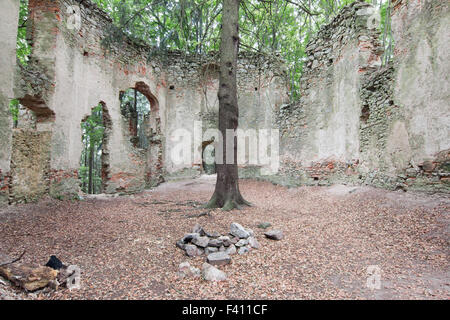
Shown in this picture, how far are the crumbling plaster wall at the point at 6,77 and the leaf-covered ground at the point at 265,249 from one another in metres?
0.80

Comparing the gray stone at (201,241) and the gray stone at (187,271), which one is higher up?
the gray stone at (201,241)

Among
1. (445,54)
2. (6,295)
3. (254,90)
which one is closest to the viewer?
(6,295)

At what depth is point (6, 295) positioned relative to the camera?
5.45 feet

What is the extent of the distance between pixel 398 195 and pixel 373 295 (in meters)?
3.73

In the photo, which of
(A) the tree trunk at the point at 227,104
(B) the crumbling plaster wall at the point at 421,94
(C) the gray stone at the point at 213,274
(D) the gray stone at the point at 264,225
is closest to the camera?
(C) the gray stone at the point at 213,274

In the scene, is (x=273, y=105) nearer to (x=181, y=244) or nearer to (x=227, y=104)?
(x=227, y=104)

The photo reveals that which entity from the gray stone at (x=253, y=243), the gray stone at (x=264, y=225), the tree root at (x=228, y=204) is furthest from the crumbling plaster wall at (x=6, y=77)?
the gray stone at (x=264, y=225)

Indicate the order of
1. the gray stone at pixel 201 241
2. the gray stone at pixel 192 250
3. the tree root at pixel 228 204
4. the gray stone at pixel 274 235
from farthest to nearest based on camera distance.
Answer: the tree root at pixel 228 204 < the gray stone at pixel 274 235 < the gray stone at pixel 201 241 < the gray stone at pixel 192 250

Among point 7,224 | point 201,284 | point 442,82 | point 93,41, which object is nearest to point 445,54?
point 442,82

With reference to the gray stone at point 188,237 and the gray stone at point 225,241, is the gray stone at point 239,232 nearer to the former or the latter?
the gray stone at point 225,241

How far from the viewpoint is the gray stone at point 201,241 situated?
2.87 meters

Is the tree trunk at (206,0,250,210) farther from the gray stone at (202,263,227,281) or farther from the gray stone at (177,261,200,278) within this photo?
the gray stone at (202,263,227,281)
